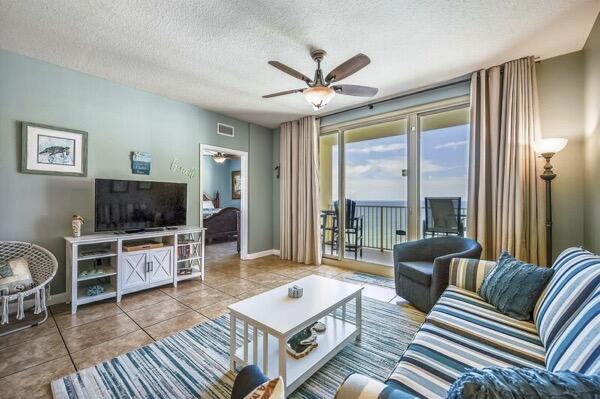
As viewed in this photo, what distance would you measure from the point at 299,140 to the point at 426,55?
254 cm

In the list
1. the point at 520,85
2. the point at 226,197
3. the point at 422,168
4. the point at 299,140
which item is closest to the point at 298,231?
the point at 299,140

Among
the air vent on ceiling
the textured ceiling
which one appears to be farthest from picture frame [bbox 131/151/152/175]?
the air vent on ceiling

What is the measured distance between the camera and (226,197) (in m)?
8.62

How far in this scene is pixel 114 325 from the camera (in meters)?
2.38

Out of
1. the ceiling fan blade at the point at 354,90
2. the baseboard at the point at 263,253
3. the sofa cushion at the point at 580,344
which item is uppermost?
the ceiling fan blade at the point at 354,90

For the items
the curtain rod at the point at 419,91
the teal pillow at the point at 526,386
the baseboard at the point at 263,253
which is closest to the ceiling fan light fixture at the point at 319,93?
the curtain rod at the point at 419,91

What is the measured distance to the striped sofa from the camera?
2.96 feet

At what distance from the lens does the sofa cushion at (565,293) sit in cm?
118

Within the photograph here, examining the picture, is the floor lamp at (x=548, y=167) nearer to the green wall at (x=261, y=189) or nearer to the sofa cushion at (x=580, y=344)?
the sofa cushion at (x=580, y=344)

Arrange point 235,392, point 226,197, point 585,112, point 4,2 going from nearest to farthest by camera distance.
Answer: point 235,392 → point 4,2 → point 585,112 → point 226,197

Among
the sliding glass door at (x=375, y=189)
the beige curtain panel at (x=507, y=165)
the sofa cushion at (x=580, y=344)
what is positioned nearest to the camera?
the sofa cushion at (x=580, y=344)

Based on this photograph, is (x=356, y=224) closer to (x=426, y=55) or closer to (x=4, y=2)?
(x=426, y=55)

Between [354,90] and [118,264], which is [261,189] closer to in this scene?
[118,264]

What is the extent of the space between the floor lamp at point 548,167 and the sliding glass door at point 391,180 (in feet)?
2.65
